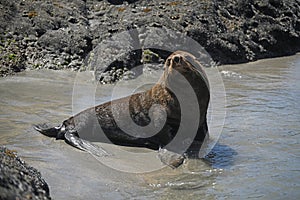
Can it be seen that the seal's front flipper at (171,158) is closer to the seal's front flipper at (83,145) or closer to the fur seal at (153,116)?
the fur seal at (153,116)

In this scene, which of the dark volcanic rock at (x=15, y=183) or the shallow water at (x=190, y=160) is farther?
the shallow water at (x=190, y=160)

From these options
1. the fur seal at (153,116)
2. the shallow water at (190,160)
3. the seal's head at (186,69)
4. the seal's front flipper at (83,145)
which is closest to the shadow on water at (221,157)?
the shallow water at (190,160)

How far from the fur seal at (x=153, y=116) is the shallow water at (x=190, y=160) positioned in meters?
0.19

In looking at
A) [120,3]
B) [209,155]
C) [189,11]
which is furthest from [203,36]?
[209,155]

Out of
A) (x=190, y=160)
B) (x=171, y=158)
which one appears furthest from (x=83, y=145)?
(x=190, y=160)

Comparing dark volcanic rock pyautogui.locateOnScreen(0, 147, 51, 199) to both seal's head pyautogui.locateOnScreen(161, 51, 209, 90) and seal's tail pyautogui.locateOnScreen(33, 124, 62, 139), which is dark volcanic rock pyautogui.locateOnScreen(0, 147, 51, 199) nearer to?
seal's head pyautogui.locateOnScreen(161, 51, 209, 90)

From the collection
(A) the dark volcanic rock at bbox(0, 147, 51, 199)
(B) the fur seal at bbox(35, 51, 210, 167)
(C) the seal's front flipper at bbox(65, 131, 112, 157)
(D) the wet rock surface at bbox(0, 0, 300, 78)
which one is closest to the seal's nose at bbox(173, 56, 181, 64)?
(B) the fur seal at bbox(35, 51, 210, 167)

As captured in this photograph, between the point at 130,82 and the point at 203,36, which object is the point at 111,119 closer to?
the point at 130,82

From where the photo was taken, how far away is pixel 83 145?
5566 mm

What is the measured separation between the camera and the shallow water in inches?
159

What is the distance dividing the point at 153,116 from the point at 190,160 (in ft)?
3.02

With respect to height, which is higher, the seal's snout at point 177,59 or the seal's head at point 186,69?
the seal's snout at point 177,59

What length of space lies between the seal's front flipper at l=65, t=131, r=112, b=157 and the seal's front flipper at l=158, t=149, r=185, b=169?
2.25 ft

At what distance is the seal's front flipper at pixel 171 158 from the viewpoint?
4855 mm
